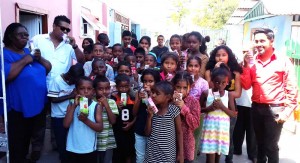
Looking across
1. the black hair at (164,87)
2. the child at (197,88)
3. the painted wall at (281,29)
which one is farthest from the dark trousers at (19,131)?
the painted wall at (281,29)

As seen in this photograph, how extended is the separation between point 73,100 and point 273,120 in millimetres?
2314

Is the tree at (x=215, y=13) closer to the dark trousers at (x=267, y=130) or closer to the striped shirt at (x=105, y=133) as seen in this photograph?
the dark trousers at (x=267, y=130)

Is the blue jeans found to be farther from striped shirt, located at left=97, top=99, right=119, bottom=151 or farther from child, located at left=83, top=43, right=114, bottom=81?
child, located at left=83, top=43, right=114, bottom=81

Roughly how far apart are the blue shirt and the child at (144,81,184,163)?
126cm

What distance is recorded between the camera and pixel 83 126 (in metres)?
3.22

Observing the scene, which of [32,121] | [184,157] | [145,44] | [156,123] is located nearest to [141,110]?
[156,123]

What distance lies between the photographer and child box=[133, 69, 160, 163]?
3.41 m

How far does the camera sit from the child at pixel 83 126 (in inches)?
125

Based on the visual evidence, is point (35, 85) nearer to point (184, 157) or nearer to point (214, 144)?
point (184, 157)

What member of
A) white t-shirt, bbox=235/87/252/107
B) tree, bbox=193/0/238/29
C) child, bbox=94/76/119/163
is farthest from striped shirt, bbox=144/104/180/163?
tree, bbox=193/0/238/29

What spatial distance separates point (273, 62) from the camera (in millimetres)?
3609

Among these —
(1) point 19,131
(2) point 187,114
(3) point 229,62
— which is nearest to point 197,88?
(2) point 187,114

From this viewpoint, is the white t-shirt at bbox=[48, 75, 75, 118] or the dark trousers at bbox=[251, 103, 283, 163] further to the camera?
the dark trousers at bbox=[251, 103, 283, 163]

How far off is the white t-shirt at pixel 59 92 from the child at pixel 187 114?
3.97 ft
